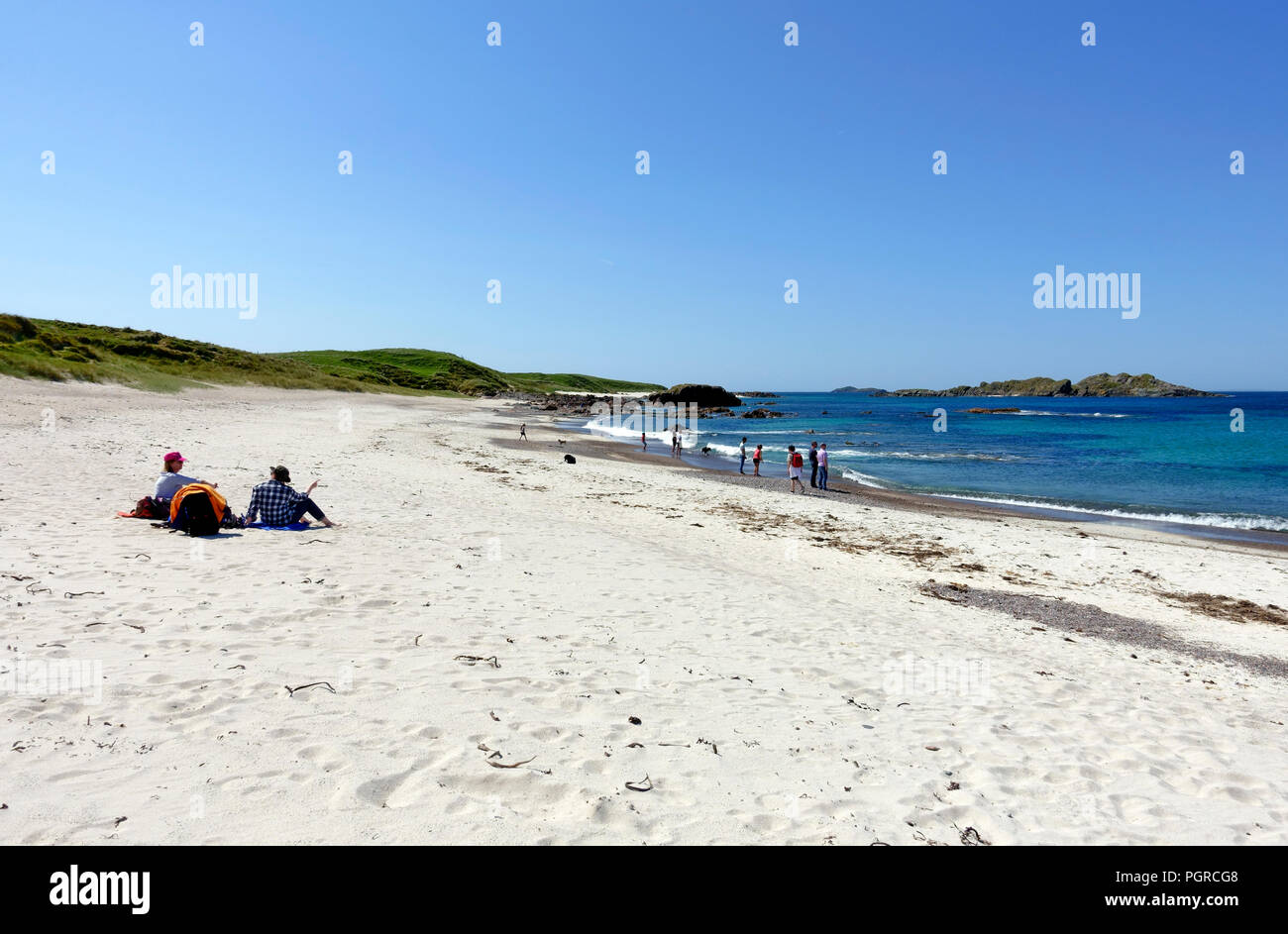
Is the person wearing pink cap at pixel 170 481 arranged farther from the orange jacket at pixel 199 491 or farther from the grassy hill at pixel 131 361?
the grassy hill at pixel 131 361

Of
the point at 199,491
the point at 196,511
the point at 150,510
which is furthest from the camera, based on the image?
the point at 150,510

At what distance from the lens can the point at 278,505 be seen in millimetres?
10750

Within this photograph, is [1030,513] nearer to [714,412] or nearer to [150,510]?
[150,510]

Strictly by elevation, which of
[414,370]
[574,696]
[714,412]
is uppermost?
[414,370]

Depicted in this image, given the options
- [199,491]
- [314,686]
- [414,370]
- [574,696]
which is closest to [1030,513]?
[574,696]

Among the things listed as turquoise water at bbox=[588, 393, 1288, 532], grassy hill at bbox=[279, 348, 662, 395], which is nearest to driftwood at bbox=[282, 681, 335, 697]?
turquoise water at bbox=[588, 393, 1288, 532]

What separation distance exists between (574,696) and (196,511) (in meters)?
7.43

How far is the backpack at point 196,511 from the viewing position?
9.48 metres

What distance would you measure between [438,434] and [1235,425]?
287 ft

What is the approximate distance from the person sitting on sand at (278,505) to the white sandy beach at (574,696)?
0.76 m

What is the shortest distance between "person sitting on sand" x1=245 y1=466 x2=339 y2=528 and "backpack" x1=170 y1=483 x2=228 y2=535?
86 cm

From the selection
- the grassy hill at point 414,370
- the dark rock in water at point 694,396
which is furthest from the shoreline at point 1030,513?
the grassy hill at point 414,370
